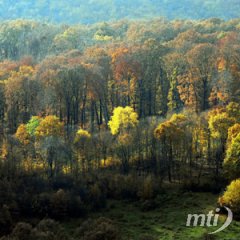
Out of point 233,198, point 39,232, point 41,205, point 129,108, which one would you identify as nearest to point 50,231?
point 39,232

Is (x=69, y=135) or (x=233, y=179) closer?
(x=233, y=179)

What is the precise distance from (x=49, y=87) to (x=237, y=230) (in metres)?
44.8

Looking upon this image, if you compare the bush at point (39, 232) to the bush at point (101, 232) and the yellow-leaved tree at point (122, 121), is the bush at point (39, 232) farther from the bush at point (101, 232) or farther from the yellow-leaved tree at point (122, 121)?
the yellow-leaved tree at point (122, 121)

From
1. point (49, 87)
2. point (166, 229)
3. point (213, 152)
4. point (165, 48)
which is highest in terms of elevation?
point (165, 48)

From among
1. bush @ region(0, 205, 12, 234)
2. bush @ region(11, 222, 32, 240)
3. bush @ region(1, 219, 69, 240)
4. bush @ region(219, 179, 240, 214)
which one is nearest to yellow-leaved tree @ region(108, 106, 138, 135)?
bush @ region(219, 179, 240, 214)

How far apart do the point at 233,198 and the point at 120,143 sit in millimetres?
19303

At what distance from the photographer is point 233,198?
61.7 metres

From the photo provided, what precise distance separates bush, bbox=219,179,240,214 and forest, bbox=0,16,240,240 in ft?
0.40

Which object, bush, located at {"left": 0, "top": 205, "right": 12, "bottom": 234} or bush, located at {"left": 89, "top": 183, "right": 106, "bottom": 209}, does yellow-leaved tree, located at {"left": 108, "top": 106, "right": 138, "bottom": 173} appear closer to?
bush, located at {"left": 89, "top": 183, "right": 106, "bottom": 209}

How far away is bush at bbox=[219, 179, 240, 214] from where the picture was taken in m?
→ 61.3

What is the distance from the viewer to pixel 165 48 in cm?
10512

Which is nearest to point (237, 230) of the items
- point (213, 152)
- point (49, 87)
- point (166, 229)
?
point (166, 229)

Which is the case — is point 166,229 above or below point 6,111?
below

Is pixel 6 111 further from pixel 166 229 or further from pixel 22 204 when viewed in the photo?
pixel 166 229
